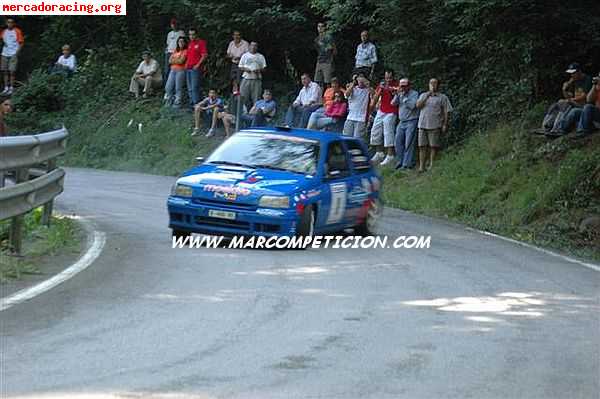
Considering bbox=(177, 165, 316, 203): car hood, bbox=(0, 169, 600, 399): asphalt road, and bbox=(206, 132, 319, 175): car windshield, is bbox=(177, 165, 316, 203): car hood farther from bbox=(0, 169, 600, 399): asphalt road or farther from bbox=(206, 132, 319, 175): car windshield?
bbox=(0, 169, 600, 399): asphalt road

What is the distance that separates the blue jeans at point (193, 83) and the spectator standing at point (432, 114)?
853 cm

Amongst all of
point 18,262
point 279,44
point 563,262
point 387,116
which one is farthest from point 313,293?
point 279,44

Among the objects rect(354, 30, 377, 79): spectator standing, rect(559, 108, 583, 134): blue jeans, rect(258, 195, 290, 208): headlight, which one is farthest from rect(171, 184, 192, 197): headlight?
rect(354, 30, 377, 79): spectator standing

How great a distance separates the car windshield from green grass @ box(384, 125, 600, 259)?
3803mm

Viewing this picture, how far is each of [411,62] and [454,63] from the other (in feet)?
3.61

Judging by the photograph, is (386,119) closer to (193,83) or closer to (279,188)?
(193,83)

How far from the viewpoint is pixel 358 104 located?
2791 centimetres

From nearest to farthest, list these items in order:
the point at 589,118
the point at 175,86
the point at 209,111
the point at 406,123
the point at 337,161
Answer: the point at 337,161
the point at 589,118
the point at 406,123
the point at 209,111
the point at 175,86

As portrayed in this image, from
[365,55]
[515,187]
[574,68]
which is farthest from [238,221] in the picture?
[365,55]

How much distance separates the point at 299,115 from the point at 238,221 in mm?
14857

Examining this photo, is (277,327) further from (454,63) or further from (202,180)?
(454,63)

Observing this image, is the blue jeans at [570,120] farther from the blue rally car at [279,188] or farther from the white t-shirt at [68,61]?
the white t-shirt at [68,61]

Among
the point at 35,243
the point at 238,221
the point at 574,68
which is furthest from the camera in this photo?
the point at 574,68

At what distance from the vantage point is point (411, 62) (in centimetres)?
2884
